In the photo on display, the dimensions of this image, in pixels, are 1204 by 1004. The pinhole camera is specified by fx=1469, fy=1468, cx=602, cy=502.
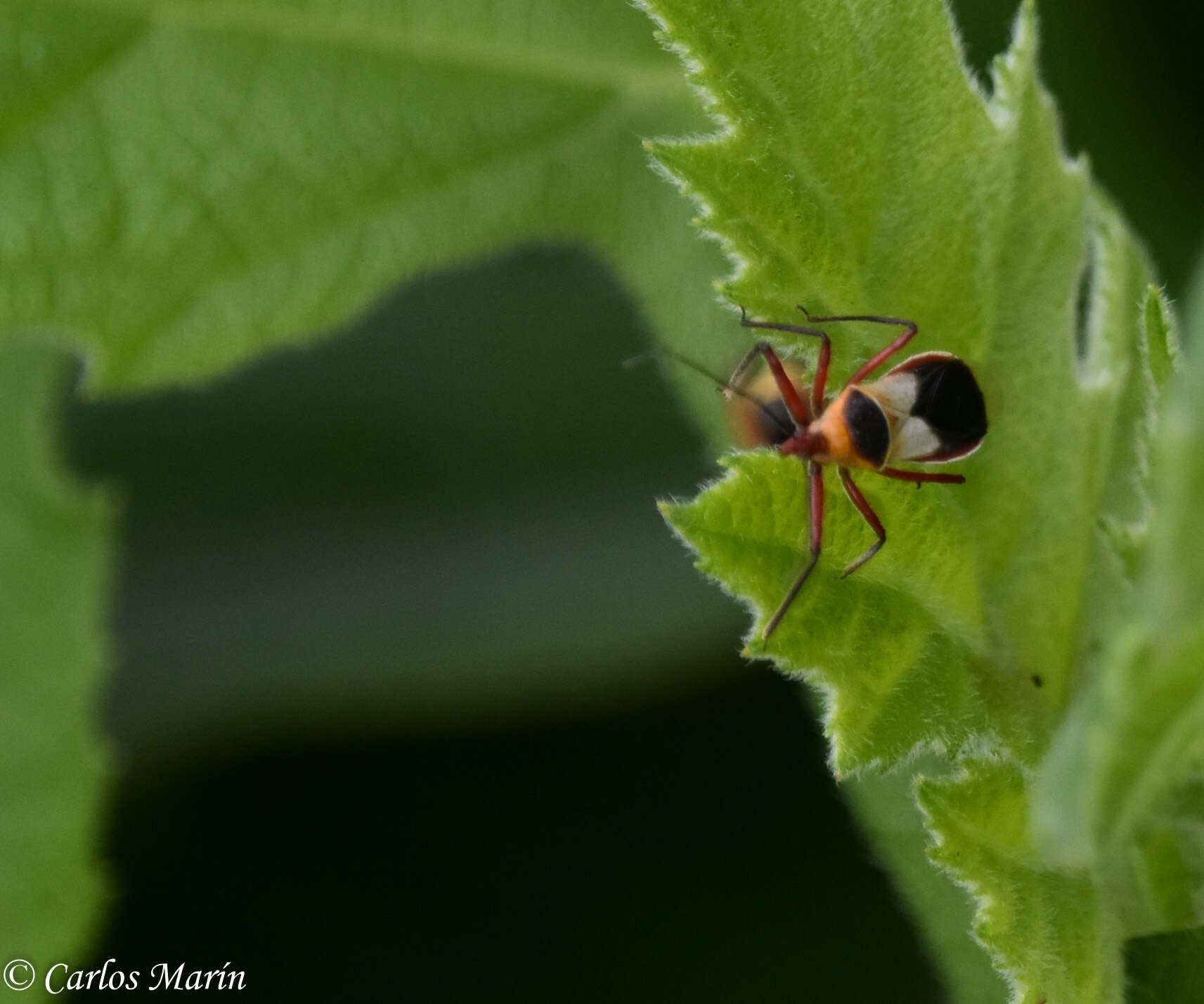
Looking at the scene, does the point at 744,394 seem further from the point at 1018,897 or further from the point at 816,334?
the point at 1018,897

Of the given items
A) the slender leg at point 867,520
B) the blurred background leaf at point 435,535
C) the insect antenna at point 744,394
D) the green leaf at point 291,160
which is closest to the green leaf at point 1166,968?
the slender leg at point 867,520

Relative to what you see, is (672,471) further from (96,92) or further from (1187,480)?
(1187,480)

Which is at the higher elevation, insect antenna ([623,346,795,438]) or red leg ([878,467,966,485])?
red leg ([878,467,966,485])

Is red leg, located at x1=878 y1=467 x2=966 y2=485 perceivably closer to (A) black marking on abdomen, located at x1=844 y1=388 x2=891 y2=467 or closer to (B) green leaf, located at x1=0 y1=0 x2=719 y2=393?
(A) black marking on abdomen, located at x1=844 y1=388 x2=891 y2=467

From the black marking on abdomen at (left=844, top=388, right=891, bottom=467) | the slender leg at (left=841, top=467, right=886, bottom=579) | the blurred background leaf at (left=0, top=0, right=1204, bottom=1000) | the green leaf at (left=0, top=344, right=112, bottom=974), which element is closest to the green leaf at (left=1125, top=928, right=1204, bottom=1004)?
the slender leg at (left=841, top=467, right=886, bottom=579)

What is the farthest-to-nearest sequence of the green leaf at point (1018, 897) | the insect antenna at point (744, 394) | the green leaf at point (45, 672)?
the green leaf at point (45, 672) → the insect antenna at point (744, 394) → the green leaf at point (1018, 897)

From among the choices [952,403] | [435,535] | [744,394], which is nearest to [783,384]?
[744,394]

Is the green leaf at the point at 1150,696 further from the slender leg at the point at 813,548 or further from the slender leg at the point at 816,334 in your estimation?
the slender leg at the point at 816,334
